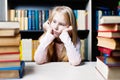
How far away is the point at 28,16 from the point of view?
2.24 meters

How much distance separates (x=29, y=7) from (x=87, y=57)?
0.92m

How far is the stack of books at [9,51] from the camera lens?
28.2 inches

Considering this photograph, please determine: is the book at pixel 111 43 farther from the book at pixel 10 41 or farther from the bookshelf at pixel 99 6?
the bookshelf at pixel 99 6

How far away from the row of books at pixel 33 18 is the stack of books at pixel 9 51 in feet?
4.99

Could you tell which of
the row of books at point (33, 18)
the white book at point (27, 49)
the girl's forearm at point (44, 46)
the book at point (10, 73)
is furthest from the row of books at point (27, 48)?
the book at point (10, 73)

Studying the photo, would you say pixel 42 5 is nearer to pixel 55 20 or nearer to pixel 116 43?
pixel 55 20

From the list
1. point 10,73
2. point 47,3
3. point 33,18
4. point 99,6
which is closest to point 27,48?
point 33,18

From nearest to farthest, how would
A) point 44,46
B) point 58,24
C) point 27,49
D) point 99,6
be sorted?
point 44,46, point 58,24, point 27,49, point 99,6

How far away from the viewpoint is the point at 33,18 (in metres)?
2.25

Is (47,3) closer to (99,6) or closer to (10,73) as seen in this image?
(99,6)

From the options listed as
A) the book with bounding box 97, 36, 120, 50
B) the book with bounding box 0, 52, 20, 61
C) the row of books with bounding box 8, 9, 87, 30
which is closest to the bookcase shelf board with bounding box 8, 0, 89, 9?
the row of books with bounding box 8, 9, 87, 30

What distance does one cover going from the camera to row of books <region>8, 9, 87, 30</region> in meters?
2.22

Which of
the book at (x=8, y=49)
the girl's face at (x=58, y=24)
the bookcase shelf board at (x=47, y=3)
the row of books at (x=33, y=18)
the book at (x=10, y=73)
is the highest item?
the bookcase shelf board at (x=47, y=3)

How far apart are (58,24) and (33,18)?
0.71m
